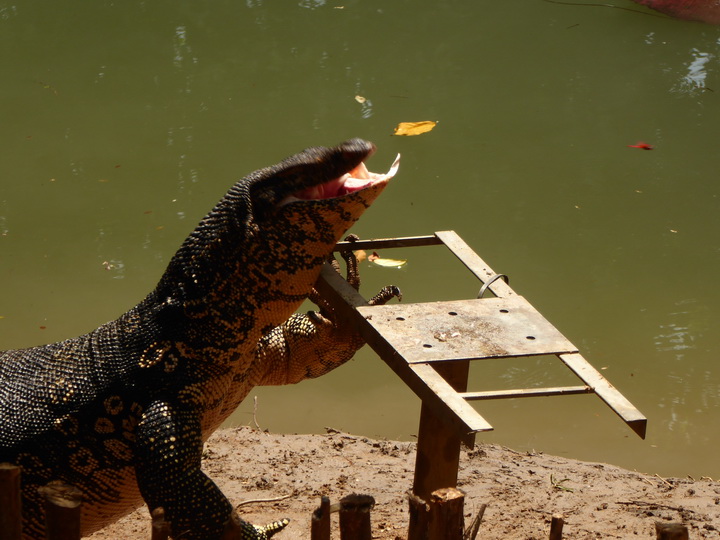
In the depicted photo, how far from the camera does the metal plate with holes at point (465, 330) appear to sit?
3137 mm

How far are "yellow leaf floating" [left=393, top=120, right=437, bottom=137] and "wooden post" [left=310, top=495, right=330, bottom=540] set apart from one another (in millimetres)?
7066

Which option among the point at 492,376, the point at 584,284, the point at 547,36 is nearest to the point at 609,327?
the point at 584,284

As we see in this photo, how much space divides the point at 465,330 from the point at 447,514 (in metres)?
1.01

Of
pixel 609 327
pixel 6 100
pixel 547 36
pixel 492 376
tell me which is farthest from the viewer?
pixel 547 36

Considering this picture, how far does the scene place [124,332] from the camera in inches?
137

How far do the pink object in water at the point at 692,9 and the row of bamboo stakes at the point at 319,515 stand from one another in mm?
10981

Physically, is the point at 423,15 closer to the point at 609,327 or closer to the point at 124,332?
the point at 609,327

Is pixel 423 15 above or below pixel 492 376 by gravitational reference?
above

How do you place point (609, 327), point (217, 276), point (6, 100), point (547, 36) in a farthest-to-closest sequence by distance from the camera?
point (547, 36)
point (6, 100)
point (609, 327)
point (217, 276)

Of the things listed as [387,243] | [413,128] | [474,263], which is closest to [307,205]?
[387,243]

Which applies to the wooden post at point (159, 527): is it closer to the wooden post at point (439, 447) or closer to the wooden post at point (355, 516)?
the wooden post at point (355, 516)

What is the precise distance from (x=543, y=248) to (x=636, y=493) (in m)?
3.12

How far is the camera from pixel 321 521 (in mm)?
2426

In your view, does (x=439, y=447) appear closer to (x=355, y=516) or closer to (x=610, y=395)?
(x=610, y=395)
